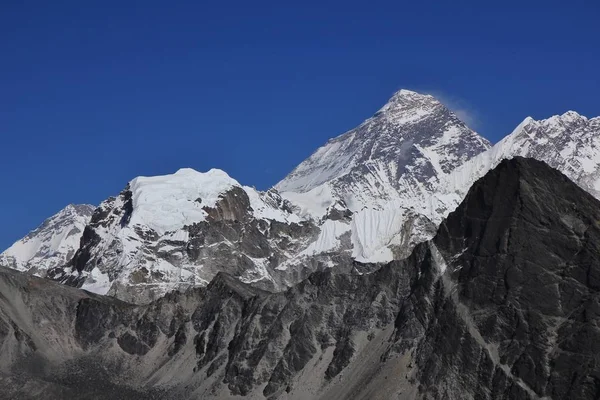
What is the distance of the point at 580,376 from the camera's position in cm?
19300

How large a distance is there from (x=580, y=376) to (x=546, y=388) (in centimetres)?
666

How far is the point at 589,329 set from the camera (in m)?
198

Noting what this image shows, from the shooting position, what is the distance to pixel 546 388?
19762 centimetres

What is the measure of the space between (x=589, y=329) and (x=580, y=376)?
828 centimetres

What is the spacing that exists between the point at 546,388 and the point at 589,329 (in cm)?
1099
